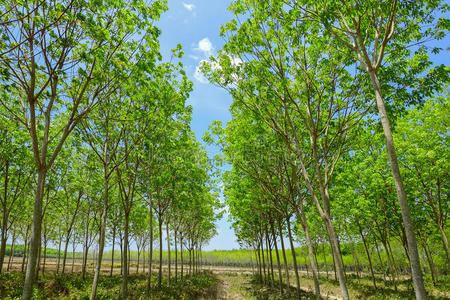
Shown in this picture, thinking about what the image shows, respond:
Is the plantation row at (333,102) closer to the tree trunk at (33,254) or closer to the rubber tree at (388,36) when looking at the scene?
the rubber tree at (388,36)

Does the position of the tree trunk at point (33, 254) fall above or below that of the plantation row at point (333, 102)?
below

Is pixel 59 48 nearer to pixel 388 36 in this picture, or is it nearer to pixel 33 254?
pixel 33 254

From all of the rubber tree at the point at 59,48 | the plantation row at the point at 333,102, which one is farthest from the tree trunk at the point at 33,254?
the plantation row at the point at 333,102

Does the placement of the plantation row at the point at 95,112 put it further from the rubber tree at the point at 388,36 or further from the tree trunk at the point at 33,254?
the rubber tree at the point at 388,36

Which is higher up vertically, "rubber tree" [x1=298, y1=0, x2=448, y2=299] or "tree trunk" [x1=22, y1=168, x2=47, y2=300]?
"rubber tree" [x1=298, y1=0, x2=448, y2=299]

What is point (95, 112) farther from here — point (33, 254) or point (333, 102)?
point (333, 102)

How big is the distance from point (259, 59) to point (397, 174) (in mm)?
5886

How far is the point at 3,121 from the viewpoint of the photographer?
36.0 ft

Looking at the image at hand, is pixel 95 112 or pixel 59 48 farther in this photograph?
pixel 95 112

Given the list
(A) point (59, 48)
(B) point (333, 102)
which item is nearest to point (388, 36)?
(B) point (333, 102)

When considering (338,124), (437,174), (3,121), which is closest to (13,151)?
(3,121)

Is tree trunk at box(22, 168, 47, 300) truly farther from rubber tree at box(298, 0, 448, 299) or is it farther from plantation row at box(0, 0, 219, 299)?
rubber tree at box(298, 0, 448, 299)

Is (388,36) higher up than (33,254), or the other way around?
(388,36)

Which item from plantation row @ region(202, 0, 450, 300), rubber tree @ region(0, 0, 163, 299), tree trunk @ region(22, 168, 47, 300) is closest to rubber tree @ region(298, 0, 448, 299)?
plantation row @ region(202, 0, 450, 300)
